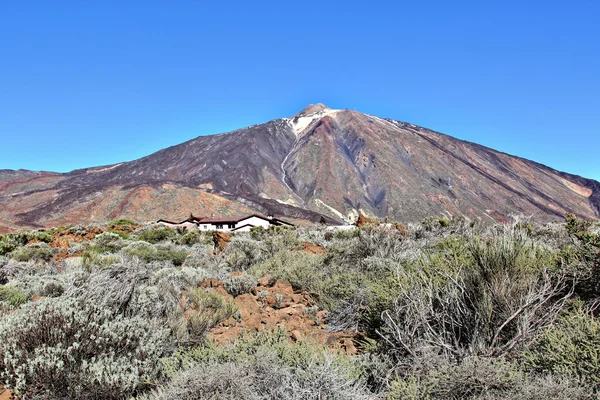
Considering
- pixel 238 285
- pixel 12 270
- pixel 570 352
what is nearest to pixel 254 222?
pixel 12 270

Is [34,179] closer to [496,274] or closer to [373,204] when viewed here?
[373,204]

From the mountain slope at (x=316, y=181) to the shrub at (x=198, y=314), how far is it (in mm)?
60466

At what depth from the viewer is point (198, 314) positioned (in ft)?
16.1

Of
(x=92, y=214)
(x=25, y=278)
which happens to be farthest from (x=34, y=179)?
(x=25, y=278)

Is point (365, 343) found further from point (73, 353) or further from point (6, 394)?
point (6, 394)

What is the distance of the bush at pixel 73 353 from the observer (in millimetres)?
3039

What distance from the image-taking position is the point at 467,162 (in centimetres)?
13125

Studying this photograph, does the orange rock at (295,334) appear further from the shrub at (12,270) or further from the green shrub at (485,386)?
the shrub at (12,270)

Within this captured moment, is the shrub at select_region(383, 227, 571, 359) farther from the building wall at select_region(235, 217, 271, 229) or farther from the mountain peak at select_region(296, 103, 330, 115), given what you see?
the mountain peak at select_region(296, 103, 330, 115)

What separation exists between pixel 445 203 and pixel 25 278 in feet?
330

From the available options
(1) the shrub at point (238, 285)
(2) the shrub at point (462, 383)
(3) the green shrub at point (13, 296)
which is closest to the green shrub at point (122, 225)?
(3) the green shrub at point (13, 296)

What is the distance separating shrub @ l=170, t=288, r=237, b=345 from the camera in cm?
434

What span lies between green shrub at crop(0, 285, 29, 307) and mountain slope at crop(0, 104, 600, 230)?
59.2 m

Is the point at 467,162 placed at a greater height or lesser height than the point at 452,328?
greater
